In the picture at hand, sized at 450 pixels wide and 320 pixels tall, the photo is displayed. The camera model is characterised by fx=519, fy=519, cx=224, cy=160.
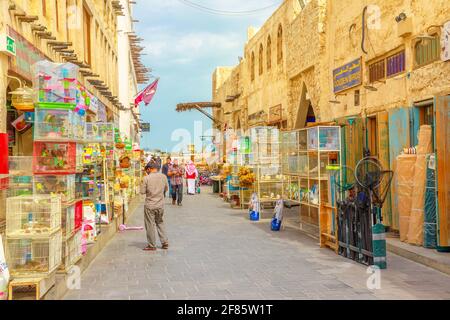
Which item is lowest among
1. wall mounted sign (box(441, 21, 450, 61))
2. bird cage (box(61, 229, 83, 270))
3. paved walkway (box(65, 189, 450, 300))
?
paved walkway (box(65, 189, 450, 300))

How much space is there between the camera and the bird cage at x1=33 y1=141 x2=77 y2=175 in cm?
758

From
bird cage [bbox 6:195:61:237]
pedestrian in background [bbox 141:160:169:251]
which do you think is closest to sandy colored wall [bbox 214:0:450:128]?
pedestrian in background [bbox 141:160:169:251]

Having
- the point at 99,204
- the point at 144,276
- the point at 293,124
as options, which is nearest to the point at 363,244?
the point at 144,276

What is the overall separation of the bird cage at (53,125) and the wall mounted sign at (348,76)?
8265 mm

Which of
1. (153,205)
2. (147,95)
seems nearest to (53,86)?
(153,205)

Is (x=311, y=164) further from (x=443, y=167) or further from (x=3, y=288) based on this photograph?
(x=3, y=288)

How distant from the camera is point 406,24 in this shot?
10836 mm

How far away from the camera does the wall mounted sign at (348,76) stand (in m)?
13.6

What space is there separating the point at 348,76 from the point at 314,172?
418 cm

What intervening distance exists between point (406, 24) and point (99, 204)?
774cm

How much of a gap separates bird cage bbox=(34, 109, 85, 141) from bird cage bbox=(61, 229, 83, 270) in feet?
5.01

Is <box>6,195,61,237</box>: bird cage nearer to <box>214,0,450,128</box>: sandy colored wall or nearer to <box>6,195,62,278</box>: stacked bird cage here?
<box>6,195,62,278</box>: stacked bird cage

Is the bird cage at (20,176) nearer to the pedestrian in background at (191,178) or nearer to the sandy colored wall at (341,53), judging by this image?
the sandy colored wall at (341,53)

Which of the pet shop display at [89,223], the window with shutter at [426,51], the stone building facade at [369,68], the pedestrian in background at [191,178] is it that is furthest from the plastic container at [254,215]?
the pedestrian in background at [191,178]
